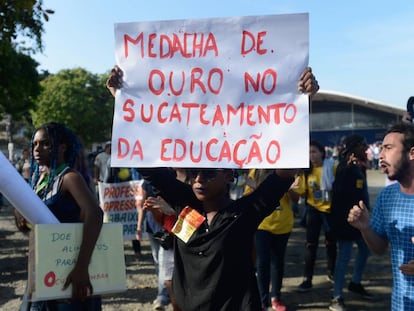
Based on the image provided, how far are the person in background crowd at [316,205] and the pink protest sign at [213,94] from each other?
3420 millimetres

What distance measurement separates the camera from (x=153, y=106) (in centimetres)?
234

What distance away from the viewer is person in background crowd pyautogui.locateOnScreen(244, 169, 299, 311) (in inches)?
188

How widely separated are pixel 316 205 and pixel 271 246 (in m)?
1.14

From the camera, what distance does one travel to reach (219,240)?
2.36 metres

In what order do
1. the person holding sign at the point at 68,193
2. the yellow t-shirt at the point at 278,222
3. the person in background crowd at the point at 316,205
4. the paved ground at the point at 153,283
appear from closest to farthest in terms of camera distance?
the person holding sign at the point at 68,193 → the yellow t-shirt at the point at 278,222 → the paved ground at the point at 153,283 → the person in background crowd at the point at 316,205

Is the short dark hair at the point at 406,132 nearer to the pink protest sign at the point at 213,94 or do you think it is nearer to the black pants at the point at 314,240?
the pink protest sign at the point at 213,94

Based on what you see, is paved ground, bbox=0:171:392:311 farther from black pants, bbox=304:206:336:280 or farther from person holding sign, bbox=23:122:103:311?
person holding sign, bbox=23:122:103:311

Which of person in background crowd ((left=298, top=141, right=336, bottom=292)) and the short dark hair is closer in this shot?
the short dark hair

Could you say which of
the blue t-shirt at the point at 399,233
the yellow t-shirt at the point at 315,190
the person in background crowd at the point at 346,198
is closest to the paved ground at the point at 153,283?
the person in background crowd at the point at 346,198

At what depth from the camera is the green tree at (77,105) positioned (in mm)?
44375

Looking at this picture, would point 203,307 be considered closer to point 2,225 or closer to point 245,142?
point 245,142

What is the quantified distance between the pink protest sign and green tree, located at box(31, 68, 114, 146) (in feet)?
140

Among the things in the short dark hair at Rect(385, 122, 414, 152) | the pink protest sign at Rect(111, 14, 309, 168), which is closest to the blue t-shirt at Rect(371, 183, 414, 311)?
the short dark hair at Rect(385, 122, 414, 152)

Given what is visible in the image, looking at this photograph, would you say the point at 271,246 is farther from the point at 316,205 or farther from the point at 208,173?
the point at 208,173
